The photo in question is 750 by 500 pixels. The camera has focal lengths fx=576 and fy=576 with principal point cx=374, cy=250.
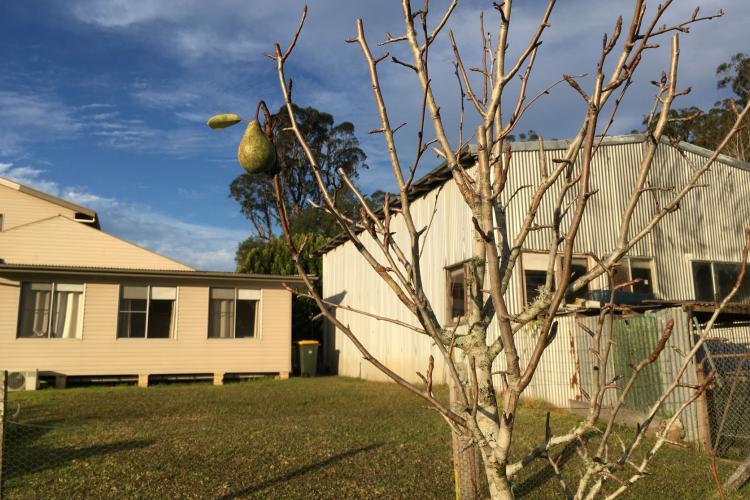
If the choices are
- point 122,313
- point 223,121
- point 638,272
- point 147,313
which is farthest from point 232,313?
point 223,121

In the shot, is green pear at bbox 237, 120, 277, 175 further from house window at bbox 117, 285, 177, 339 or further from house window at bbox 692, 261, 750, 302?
house window at bbox 117, 285, 177, 339

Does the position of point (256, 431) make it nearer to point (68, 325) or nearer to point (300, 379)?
point (300, 379)

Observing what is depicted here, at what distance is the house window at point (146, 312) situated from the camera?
17.5 m

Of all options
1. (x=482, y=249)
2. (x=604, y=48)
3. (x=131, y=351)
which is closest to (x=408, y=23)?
(x=604, y=48)

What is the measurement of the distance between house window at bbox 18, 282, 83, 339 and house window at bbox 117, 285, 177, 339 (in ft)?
3.86

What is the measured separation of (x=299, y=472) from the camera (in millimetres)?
6559

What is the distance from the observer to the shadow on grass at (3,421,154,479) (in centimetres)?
666

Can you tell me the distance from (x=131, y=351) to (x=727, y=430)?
49.8 feet

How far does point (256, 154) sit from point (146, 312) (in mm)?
17833

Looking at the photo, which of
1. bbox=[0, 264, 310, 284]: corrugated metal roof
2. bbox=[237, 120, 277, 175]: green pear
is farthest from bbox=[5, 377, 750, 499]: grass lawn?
bbox=[0, 264, 310, 284]: corrugated metal roof

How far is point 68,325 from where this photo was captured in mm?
16922

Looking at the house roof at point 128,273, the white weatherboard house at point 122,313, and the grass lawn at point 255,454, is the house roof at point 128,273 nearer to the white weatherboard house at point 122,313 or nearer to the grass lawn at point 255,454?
the white weatherboard house at point 122,313

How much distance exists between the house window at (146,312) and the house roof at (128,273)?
1.67 feet

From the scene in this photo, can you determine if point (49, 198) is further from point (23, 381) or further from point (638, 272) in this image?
point (638, 272)
